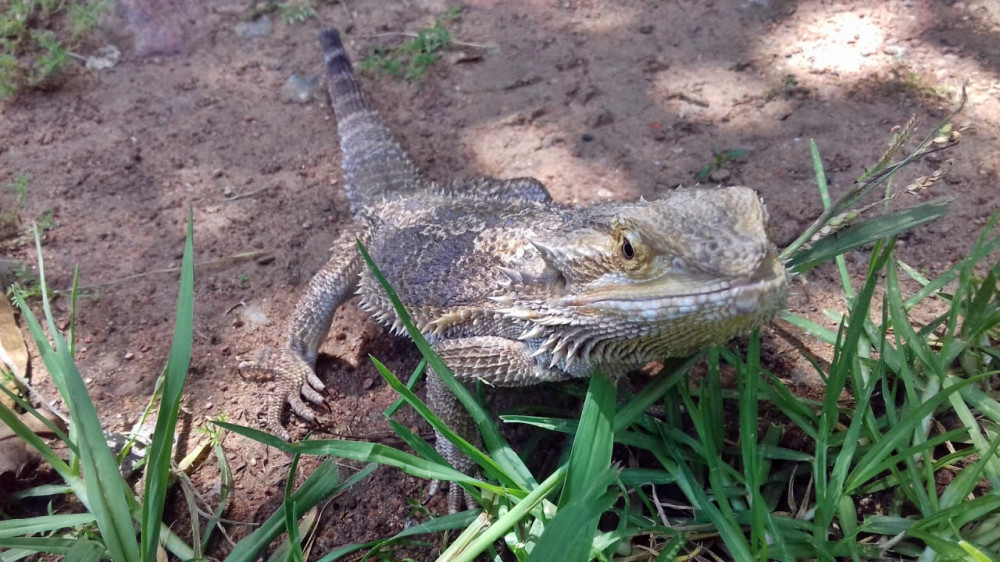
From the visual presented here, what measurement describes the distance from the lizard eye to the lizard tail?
1.87 meters

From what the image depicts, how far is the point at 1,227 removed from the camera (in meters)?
3.45

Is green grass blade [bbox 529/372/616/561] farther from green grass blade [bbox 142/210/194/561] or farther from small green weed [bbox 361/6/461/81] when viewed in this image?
small green weed [bbox 361/6/461/81]

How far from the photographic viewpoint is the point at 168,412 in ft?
6.04

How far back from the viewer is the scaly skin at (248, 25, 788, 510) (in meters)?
A: 1.65

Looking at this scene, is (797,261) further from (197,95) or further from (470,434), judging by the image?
(197,95)

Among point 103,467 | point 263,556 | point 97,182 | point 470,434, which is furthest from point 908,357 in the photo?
point 97,182

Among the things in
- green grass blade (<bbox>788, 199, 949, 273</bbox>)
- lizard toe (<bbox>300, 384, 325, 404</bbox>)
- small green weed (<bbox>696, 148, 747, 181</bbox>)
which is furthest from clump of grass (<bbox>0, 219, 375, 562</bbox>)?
small green weed (<bbox>696, 148, 747, 181</bbox>)

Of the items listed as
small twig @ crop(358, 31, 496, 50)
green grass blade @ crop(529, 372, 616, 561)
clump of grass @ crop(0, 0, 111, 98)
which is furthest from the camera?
small twig @ crop(358, 31, 496, 50)

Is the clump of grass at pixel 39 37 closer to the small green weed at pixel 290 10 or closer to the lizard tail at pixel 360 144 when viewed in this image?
the small green weed at pixel 290 10

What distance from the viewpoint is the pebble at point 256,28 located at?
4.73 m

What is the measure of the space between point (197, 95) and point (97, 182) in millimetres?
934

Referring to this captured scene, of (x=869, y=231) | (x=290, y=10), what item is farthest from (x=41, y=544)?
(x=290, y=10)

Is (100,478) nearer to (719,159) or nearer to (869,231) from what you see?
(869,231)

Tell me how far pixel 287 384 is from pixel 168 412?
1.06 m
